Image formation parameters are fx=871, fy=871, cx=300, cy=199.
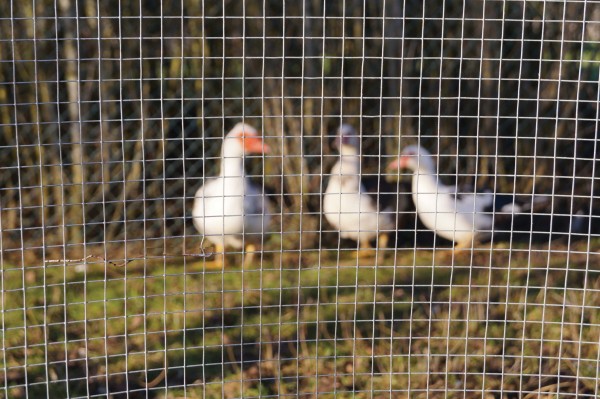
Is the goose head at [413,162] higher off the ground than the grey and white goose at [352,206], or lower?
higher

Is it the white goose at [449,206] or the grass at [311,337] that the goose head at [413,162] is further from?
the grass at [311,337]

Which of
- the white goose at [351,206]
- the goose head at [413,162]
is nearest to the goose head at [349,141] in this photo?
the white goose at [351,206]

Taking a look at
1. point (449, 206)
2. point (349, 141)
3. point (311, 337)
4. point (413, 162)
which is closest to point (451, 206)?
point (449, 206)

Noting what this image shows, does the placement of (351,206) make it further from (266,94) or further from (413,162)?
(266,94)

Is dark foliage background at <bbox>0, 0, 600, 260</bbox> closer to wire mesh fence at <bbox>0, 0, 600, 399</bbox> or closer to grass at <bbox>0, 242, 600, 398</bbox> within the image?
wire mesh fence at <bbox>0, 0, 600, 399</bbox>

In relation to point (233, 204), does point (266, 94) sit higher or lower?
higher

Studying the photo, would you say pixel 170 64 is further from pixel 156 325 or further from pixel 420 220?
pixel 156 325

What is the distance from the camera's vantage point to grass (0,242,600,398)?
239cm

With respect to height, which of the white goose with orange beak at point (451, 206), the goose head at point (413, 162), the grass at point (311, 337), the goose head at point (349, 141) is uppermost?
→ the goose head at point (349, 141)

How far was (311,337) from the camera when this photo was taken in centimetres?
311

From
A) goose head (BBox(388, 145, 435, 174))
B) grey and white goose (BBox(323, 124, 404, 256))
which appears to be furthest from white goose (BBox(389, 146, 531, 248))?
grey and white goose (BBox(323, 124, 404, 256))

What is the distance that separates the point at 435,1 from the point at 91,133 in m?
1.97

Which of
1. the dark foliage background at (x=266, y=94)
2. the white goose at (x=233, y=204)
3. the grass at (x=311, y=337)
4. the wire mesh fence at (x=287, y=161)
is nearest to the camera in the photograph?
the grass at (x=311, y=337)

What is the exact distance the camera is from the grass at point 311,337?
2395mm
